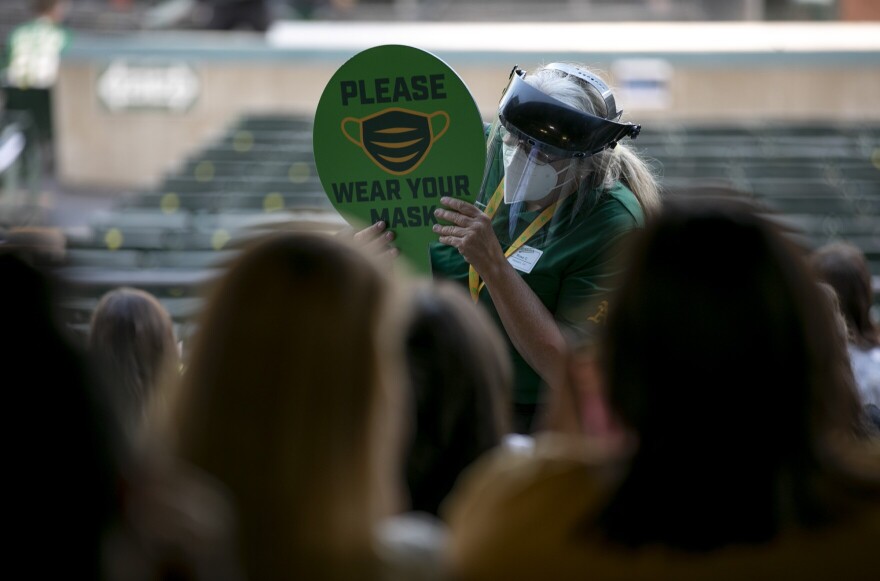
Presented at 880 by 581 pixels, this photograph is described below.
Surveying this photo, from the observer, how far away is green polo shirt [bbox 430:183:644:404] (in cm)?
257

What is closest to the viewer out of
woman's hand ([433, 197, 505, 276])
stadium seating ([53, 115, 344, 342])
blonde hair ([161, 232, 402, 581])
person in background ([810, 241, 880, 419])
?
blonde hair ([161, 232, 402, 581])

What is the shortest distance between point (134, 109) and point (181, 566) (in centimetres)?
1136

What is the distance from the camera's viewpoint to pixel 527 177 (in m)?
2.61

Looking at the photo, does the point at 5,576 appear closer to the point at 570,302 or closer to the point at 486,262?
the point at 486,262

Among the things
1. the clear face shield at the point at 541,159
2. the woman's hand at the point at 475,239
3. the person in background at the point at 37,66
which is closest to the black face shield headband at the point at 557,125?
the clear face shield at the point at 541,159

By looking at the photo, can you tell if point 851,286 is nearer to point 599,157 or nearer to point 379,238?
point 599,157

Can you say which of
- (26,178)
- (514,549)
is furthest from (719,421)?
(26,178)

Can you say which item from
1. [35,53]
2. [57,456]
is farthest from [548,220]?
[35,53]

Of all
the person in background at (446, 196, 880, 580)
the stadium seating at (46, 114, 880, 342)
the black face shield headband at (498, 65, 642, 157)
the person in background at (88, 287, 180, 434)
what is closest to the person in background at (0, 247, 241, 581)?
the person in background at (446, 196, 880, 580)

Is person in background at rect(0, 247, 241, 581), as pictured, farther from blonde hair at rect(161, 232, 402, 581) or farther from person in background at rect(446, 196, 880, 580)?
person in background at rect(446, 196, 880, 580)

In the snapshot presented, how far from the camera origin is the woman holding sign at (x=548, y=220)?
248 cm

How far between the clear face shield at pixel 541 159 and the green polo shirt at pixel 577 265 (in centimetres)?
2

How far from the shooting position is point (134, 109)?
12031 mm

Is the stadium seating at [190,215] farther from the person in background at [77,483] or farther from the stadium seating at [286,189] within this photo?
the person in background at [77,483]
